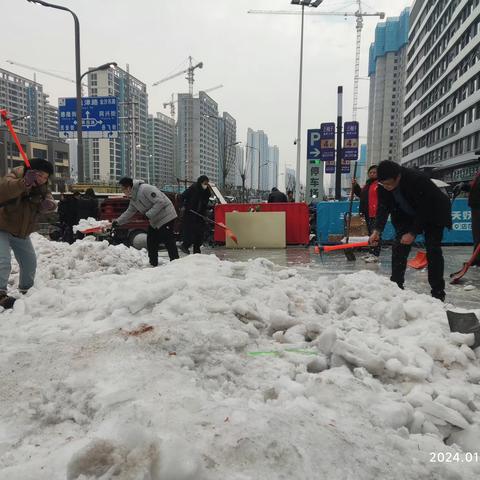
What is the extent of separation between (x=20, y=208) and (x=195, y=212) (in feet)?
15.5

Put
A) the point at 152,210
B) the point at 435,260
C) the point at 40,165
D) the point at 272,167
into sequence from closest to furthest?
the point at 40,165 < the point at 435,260 < the point at 152,210 < the point at 272,167

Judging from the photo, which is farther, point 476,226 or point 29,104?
point 29,104

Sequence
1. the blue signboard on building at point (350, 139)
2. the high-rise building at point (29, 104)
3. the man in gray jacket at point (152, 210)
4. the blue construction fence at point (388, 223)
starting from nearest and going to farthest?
the man in gray jacket at point (152, 210)
the blue construction fence at point (388, 223)
the blue signboard on building at point (350, 139)
the high-rise building at point (29, 104)

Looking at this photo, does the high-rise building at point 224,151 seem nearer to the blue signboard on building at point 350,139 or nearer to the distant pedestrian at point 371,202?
the blue signboard on building at point 350,139

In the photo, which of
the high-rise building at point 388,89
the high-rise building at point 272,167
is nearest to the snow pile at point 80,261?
the high-rise building at point 272,167

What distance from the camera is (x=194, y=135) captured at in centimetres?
5541

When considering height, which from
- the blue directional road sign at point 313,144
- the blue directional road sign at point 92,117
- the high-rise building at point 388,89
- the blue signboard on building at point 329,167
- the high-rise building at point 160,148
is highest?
the high-rise building at point 388,89

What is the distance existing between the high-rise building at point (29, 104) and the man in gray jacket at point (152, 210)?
67033 mm

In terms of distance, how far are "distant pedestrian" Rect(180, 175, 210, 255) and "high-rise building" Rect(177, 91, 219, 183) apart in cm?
4518

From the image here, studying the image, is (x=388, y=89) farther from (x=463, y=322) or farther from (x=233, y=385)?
(x=233, y=385)

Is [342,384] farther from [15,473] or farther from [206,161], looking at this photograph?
[206,161]

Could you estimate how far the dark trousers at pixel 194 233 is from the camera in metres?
9.02

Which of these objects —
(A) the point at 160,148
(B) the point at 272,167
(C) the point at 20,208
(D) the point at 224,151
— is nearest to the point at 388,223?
(C) the point at 20,208

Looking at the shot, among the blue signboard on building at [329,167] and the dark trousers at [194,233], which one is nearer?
the dark trousers at [194,233]
